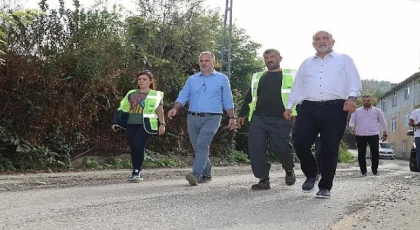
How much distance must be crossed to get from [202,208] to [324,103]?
2.17 metres

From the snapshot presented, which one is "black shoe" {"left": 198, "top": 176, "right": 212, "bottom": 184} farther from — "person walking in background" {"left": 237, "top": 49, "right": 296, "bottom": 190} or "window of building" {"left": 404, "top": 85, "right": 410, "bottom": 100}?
"window of building" {"left": 404, "top": 85, "right": 410, "bottom": 100}

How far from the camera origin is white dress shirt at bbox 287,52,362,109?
20.1 feet

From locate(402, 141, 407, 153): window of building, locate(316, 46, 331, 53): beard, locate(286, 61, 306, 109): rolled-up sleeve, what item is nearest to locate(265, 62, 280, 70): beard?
locate(286, 61, 306, 109): rolled-up sleeve

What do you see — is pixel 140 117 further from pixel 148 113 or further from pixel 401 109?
pixel 401 109

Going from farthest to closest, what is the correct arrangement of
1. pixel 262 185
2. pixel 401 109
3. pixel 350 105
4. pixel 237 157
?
pixel 401 109, pixel 237 157, pixel 262 185, pixel 350 105

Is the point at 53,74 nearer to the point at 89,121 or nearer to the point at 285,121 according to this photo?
the point at 89,121

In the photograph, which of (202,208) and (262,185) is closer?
(202,208)

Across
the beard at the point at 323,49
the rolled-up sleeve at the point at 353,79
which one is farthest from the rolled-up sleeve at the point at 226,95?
the rolled-up sleeve at the point at 353,79

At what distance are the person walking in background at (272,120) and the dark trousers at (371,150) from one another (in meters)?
3.80

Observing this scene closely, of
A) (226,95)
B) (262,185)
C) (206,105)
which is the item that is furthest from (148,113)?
(262,185)

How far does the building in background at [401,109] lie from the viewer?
56.0 m

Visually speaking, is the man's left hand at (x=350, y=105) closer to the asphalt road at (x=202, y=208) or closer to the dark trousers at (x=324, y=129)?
the dark trousers at (x=324, y=129)

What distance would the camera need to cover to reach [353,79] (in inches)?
240

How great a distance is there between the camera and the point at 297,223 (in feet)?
13.8
